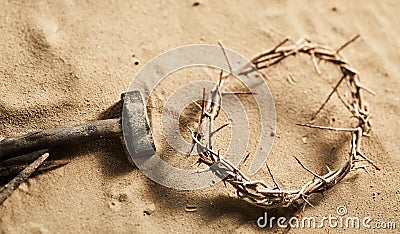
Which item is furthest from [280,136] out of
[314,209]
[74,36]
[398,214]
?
[74,36]

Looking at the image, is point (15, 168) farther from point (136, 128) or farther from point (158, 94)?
point (158, 94)

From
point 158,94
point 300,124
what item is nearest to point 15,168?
point 158,94

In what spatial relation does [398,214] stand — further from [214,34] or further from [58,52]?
[58,52]

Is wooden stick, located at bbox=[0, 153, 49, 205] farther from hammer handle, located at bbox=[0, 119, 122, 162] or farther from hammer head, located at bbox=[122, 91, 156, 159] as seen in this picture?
hammer head, located at bbox=[122, 91, 156, 159]

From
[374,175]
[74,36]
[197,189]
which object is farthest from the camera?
[74,36]

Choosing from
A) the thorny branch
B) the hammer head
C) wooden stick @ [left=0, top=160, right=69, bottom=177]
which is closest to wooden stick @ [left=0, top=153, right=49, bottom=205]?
wooden stick @ [left=0, top=160, right=69, bottom=177]

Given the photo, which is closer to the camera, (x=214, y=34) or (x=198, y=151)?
(x=198, y=151)

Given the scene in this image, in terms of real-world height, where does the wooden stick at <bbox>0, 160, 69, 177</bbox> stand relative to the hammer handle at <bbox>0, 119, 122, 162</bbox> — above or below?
below
